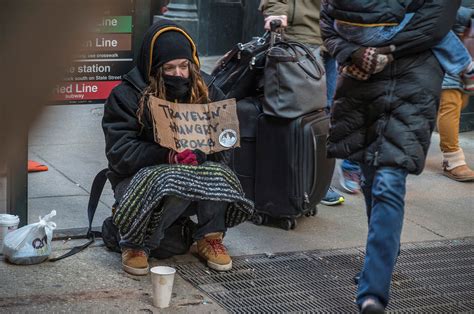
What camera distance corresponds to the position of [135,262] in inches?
153

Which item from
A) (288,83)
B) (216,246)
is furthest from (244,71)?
(216,246)

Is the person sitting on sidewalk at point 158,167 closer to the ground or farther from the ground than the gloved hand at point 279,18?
closer to the ground

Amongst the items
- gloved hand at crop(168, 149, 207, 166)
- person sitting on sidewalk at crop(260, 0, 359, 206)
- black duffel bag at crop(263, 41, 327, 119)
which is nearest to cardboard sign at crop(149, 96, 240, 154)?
gloved hand at crop(168, 149, 207, 166)

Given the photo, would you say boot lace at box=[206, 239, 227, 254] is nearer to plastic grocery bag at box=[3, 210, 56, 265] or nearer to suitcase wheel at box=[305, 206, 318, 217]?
plastic grocery bag at box=[3, 210, 56, 265]

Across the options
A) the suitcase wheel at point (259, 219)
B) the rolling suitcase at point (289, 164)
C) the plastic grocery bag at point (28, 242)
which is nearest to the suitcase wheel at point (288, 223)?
the rolling suitcase at point (289, 164)

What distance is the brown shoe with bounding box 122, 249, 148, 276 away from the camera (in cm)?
387

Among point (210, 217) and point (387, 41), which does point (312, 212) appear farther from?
point (387, 41)

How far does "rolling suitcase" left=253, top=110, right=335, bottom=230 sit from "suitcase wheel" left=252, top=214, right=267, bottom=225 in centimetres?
6

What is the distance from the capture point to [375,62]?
135 inches

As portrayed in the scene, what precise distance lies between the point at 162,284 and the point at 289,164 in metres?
1.44

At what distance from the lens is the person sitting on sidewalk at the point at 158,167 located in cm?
379

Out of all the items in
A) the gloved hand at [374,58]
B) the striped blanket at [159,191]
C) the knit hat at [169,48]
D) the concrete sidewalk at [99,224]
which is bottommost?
the concrete sidewalk at [99,224]

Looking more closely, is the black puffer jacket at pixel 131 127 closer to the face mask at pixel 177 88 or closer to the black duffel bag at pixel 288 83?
the face mask at pixel 177 88

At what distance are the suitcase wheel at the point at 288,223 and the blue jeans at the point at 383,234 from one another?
1.31m
